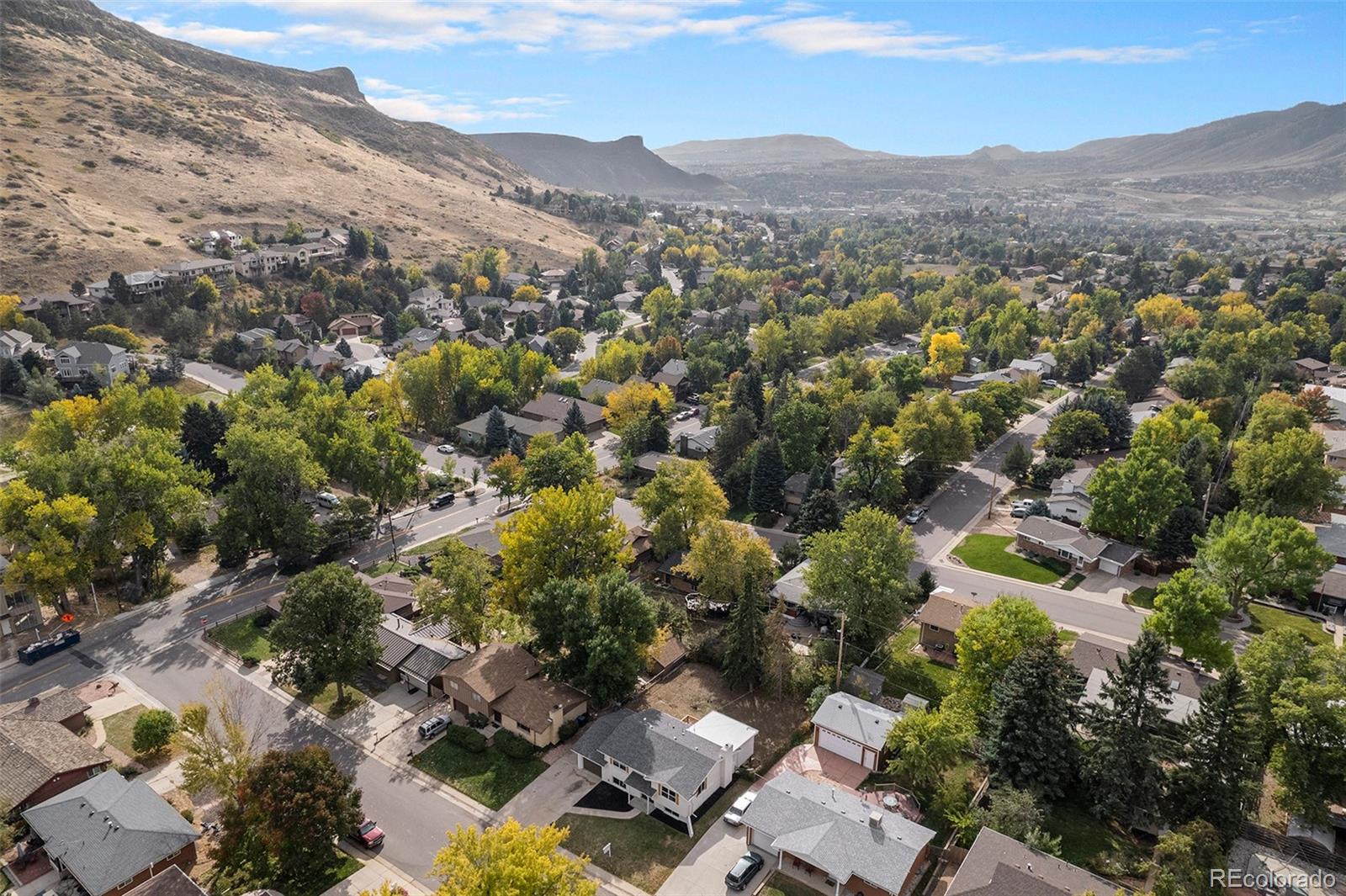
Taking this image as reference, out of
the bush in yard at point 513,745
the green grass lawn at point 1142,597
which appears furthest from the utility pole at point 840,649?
the green grass lawn at point 1142,597

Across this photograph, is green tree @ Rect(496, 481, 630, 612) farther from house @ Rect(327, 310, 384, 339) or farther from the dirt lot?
house @ Rect(327, 310, 384, 339)

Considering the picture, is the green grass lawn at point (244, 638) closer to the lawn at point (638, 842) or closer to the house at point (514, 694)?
the house at point (514, 694)

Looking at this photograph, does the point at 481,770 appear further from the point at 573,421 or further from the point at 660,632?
the point at 573,421

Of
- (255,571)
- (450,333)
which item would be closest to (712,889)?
(255,571)

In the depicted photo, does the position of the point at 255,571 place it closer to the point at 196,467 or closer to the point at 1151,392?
the point at 196,467

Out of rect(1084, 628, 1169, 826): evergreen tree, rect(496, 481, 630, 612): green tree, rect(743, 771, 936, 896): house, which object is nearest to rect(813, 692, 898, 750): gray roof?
rect(743, 771, 936, 896): house
